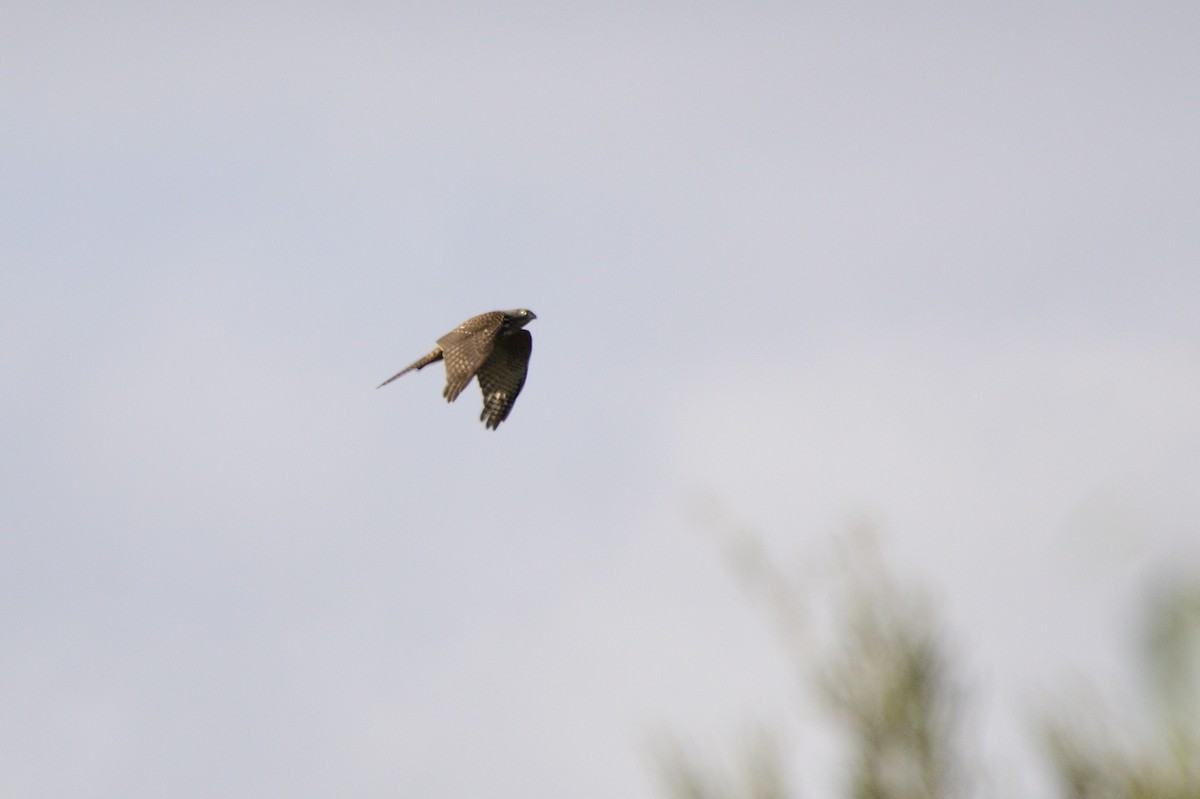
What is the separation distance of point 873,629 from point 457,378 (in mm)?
5858

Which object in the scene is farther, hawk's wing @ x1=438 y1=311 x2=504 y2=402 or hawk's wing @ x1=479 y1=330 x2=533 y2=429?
hawk's wing @ x1=479 y1=330 x2=533 y2=429

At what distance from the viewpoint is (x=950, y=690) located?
657 centimetres

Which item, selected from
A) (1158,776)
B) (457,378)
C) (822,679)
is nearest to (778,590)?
(822,679)

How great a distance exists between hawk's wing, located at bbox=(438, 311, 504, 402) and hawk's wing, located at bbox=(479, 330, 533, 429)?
23cm

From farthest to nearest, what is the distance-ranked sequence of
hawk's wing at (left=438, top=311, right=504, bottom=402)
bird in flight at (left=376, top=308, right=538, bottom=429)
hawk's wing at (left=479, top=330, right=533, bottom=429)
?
hawk's wing at (left=479, top=330, right=533, bottom=429) → bird in flight at (left=376, top=308, right=538, bottom=429) → hawk's wing at (left=438, top=311, right=504, bottom=402)

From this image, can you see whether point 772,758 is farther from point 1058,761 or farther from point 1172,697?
point 1172,697

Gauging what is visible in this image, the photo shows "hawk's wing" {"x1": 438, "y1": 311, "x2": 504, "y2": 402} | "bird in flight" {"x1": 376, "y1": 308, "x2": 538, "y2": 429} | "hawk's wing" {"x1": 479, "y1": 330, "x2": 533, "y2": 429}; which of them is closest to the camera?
"hawk's wing" {"x1": 438, "y1": 311, "x2": 504, "y2": 402}

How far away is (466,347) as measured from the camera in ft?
41.4

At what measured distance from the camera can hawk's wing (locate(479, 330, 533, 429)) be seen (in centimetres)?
1418

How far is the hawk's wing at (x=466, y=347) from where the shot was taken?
11.7m

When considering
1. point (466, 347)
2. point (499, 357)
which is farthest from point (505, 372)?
point (466, 347)

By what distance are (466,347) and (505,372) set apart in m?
1.69

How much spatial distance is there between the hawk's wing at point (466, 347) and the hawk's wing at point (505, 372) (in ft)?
0.76

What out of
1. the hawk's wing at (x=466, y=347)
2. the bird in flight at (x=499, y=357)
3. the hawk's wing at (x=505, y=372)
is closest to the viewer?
the hawk's wing at (x=466, y=347)
